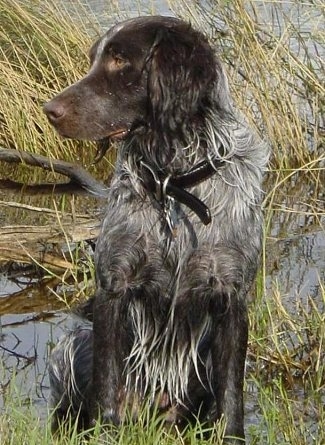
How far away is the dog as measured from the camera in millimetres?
4773

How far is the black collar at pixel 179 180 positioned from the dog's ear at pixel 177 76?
0.20 meters

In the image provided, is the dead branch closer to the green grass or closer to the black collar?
the green grass

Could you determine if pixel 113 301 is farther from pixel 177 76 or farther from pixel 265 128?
pixel 265 128

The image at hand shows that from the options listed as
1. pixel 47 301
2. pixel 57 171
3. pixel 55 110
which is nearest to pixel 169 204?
pixel 55 110

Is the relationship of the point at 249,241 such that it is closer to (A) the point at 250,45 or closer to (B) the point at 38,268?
(B) the point at 38,268

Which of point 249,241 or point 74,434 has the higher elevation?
point 249,241

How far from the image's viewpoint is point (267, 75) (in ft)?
27.4

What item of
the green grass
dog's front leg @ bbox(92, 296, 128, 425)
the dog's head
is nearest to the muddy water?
the green grass

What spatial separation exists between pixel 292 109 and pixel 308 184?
619mm

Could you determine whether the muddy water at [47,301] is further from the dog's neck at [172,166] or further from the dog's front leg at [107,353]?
the dog's neck at [172,166]

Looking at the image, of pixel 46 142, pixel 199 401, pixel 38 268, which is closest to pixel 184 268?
pixel 199 401

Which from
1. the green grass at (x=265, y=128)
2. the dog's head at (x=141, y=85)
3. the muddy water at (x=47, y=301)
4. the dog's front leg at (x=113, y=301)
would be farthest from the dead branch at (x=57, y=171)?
the dog's head at (x=141, y=85)

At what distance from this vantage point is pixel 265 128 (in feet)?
27.9

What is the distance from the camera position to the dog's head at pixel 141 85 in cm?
472
